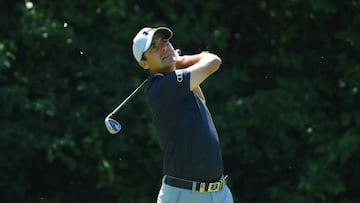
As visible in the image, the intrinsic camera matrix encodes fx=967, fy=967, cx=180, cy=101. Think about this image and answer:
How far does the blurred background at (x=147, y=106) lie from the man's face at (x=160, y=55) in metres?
3.57

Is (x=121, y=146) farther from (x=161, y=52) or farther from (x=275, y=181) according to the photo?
(x=161, y=52)

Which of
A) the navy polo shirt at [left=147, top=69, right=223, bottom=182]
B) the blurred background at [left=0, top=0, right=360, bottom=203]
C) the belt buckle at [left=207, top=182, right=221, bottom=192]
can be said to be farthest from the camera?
the blurred background at [left=0, top=0, right=360, bottom=203]

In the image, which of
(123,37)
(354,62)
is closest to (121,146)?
(123,37)

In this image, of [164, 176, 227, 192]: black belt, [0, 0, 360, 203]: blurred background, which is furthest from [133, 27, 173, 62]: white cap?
[0, 0, 360, 203]: blurred background

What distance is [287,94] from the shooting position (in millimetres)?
8852

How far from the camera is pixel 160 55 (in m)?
5.14

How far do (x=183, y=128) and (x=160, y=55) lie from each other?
1.34 ft

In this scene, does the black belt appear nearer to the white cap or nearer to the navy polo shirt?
the navy polo shirt

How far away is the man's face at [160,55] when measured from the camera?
5.12m

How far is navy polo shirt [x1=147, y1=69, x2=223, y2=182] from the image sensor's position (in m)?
5.05

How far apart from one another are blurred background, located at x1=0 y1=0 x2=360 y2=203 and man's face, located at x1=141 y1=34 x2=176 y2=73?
11.7ft

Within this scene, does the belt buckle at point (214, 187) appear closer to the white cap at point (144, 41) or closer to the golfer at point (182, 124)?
the golfer at point (182, 124)

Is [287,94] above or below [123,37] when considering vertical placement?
below

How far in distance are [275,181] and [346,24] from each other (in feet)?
5.40
